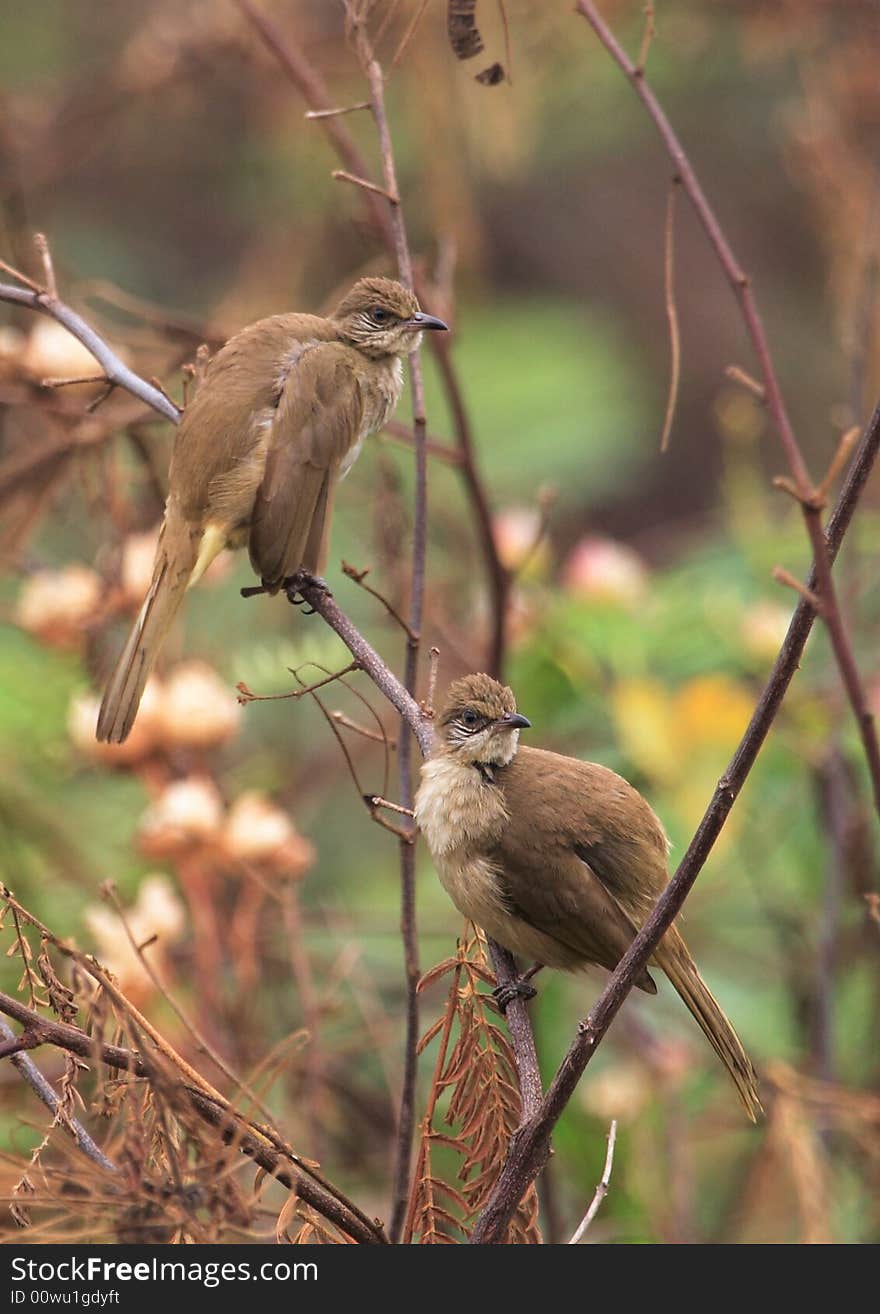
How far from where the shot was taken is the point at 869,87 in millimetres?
5492

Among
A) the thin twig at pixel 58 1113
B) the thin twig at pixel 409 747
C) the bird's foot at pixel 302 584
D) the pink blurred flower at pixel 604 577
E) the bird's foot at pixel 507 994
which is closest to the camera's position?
the thin twig at pixel 58 1113

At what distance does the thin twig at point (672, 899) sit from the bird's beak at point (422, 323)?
222 centimetres

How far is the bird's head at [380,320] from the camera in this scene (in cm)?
413

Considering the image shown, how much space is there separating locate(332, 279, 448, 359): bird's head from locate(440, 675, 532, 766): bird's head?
119 centimetres

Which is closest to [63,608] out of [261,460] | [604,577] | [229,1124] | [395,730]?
[261,460]

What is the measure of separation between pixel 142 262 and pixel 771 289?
5.09 meters

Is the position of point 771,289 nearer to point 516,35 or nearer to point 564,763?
point 516,35

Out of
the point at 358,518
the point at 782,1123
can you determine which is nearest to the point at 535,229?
the point at 358,518

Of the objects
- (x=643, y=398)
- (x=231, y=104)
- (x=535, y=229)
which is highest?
(x=231, y=104)

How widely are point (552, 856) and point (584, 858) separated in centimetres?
7

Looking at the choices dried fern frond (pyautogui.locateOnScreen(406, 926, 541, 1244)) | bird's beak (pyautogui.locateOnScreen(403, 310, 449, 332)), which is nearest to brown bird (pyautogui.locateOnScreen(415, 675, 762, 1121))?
dried fern frond (pyautogui.locateOnScreen(406, 926, 541, 1244))

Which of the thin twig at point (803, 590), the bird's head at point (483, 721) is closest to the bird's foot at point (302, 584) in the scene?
the bird's head at point (483, 721)

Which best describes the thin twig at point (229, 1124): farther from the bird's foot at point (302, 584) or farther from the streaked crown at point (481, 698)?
the bird's foot at point (302, 584)

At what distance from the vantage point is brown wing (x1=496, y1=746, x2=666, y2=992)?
3049 millimetres
